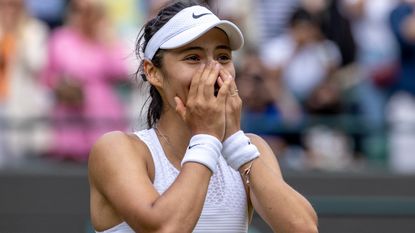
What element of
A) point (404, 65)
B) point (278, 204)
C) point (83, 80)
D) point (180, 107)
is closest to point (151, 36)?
point (180, 107)

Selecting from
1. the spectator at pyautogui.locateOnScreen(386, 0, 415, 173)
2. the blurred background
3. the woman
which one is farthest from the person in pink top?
the woman

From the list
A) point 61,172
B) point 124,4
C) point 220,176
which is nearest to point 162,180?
point 220,176

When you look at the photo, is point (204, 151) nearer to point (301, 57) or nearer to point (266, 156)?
point (266, 156)

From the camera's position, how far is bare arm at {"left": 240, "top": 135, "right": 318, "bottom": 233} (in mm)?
3670

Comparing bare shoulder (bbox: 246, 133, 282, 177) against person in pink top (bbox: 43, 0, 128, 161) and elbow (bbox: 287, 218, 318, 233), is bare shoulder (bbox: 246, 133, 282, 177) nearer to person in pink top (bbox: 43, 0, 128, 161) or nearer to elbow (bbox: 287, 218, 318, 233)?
elbow (bbox: 287, 218, 318, 233)

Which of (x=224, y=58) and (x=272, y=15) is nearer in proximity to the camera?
(x=224, y=58)

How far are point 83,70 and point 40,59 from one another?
0.38 m

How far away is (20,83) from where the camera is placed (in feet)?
26.8

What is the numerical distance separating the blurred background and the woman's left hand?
12.7 feet

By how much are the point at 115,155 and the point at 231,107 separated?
42 cm

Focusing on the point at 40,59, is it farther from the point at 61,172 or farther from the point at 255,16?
the point at 255,16

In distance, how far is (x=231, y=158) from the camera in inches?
145

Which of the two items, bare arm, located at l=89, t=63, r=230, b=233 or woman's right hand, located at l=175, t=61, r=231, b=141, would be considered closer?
bare arm, located at l=89, t=63, r=230, b=233

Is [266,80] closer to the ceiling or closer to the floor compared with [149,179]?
closer to the floor
